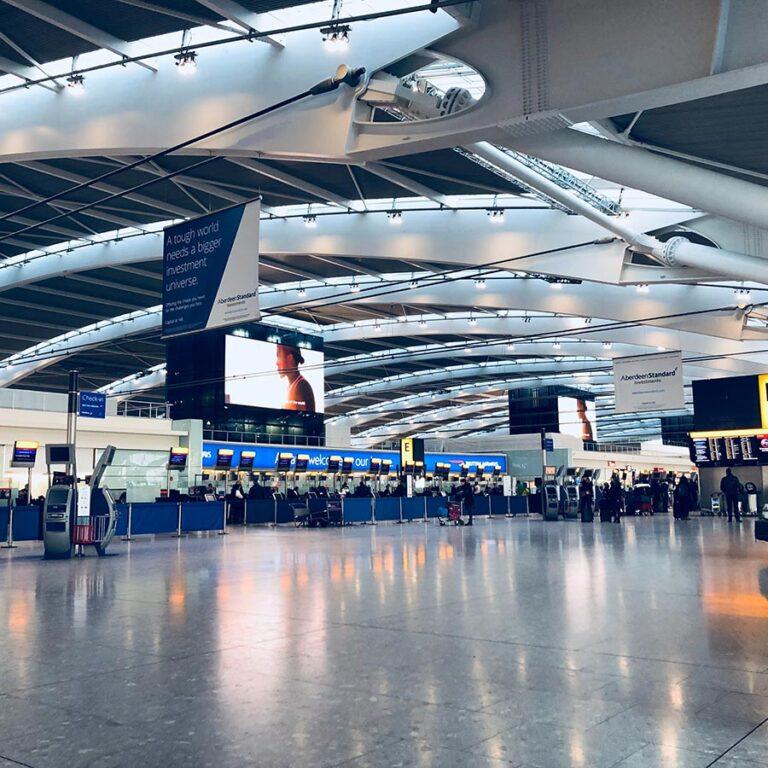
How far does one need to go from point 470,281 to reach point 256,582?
59.0ft

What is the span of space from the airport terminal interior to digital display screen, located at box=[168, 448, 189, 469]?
0.14 metres

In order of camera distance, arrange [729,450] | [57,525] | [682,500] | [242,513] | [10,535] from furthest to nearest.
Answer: [729,450] < [682,500] < [242,513] < [10,535] < [57,525]

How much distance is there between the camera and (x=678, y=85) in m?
8.17

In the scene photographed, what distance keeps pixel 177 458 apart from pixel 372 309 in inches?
395

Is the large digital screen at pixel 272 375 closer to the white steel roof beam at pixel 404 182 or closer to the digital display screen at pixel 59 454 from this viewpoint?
the digital display screen at pixel 59 454

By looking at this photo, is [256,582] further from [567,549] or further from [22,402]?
[22,402]

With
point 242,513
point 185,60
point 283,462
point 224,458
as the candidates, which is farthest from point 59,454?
point 283,462

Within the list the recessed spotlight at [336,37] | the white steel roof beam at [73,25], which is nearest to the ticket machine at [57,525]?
the white steel roof beam at [73,25]

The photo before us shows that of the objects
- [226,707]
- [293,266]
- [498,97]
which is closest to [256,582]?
[226,707]

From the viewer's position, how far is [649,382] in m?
26.9

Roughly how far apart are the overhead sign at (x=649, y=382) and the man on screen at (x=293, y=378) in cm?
1462

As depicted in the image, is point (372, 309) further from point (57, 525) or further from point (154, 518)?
point (57, 525)

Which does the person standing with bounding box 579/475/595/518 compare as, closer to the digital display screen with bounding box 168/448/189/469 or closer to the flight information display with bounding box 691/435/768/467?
the flight information display with bounding box 691/435/768/467

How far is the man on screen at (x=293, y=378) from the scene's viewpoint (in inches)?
1379
